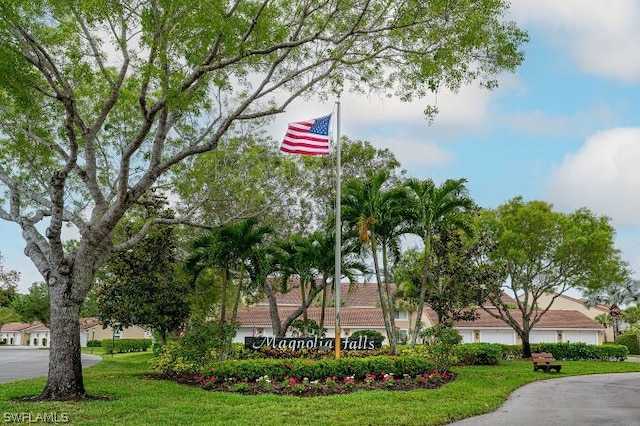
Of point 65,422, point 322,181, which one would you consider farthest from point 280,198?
point 65,422

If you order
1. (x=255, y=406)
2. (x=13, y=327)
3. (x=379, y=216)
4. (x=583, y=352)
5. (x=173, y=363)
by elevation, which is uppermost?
(x=379, y=216)

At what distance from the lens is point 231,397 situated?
14188 millimetres

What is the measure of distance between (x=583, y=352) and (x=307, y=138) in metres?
25.3

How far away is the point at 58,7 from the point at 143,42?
2333 millimetres

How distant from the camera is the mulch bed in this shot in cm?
1521

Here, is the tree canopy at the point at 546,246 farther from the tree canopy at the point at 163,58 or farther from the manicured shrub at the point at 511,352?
the tree canopy at the point at 163,58

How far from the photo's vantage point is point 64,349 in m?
14.4

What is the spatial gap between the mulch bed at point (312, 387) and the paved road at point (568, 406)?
9.37 feet

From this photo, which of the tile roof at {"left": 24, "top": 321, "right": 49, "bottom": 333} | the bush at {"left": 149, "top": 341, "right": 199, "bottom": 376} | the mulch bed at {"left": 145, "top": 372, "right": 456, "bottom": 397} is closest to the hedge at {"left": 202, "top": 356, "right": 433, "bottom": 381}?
the mulch bed at {"left": 145, "top": 372, "right": 456, "bottom": 397}

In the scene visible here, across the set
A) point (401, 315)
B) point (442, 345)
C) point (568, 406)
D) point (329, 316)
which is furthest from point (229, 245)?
point (401, 315)

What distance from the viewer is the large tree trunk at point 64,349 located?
14.0 metres

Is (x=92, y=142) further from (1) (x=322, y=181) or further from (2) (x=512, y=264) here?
(2) (x=512, y=264)

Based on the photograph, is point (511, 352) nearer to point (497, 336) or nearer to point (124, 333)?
point (497, 336)

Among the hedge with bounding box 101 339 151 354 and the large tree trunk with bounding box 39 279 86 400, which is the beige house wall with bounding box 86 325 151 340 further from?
the large tree trunk with bounding box 39 279 86 400
